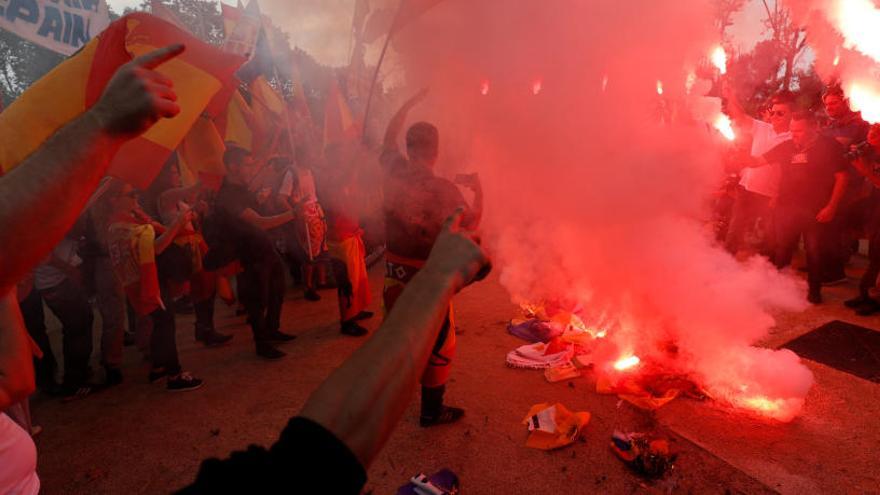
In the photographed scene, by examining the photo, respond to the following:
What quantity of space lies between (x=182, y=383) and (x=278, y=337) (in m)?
1.24

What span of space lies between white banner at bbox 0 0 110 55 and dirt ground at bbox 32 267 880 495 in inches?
164

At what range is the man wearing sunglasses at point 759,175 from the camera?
6.04m

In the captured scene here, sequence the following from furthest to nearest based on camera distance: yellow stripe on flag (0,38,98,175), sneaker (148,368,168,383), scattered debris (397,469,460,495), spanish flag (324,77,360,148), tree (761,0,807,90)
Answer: tree (761,0,807,90) < spanish flag (324,77,360,148) < sneaker (148,368,168,383) < scattered debris (397,469,460,495) < yellow stripe on flag (0,38,98,175)

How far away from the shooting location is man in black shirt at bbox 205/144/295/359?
15.7 feet

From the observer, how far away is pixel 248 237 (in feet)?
15.8

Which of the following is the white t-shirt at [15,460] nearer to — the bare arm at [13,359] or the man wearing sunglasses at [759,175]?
the bare arm at [13,359]

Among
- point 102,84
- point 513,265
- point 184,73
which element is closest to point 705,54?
point 513,265

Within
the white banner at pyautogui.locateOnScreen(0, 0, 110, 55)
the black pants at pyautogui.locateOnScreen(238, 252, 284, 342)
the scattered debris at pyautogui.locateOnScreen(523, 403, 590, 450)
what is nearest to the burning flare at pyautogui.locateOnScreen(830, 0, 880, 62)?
the scattered debris at pyautogui.locateOnScreen(523, 403, 590, 450)

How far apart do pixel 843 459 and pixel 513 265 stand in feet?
14.7

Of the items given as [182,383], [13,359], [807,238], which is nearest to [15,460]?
[13,359]

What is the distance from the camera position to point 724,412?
10.9 feet

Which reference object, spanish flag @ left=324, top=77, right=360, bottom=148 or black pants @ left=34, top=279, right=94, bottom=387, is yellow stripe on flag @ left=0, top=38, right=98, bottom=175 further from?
spanish flag @ left=324, top=77, right=360, bottom=148

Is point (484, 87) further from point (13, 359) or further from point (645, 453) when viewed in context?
point (13, 359)

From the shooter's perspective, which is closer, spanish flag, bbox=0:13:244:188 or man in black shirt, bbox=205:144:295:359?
spanish flag, bbox=0:13:244:188
